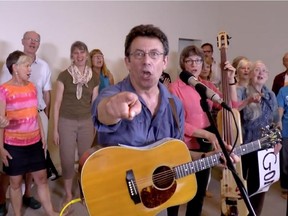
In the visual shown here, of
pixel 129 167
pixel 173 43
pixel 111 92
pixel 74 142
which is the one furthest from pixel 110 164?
pixel 173 43

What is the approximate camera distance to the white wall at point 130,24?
3436 millimetres

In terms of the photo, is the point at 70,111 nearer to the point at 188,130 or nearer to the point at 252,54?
the point at 188,130

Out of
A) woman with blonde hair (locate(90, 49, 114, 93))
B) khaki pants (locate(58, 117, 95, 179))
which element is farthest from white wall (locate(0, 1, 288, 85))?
khaki pants (locate(58, 117, 95, 179))

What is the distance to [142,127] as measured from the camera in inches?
56.8

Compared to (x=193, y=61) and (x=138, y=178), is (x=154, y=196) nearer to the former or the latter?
(x=138, y=178)

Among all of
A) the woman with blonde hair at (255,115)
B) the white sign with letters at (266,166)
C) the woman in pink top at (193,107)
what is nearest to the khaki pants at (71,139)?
the woman in pink top at (193,107)

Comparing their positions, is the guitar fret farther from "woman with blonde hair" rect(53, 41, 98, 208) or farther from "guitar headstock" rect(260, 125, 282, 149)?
"woman with blonde hair" rect(53, 41, 98, 208)

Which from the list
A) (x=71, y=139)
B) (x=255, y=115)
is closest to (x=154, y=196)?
(x=255, y=115)

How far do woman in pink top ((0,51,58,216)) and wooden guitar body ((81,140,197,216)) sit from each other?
4.04 feet

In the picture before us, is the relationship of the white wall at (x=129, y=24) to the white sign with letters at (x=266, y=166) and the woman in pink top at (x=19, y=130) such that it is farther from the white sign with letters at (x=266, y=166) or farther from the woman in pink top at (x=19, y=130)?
the white sign with letters at (x=266, y=166)

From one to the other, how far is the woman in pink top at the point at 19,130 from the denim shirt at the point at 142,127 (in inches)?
46.1

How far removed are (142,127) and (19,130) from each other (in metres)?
1.32

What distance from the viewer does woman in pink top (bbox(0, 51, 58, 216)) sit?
2336 mm

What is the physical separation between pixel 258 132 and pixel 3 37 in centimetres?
269
